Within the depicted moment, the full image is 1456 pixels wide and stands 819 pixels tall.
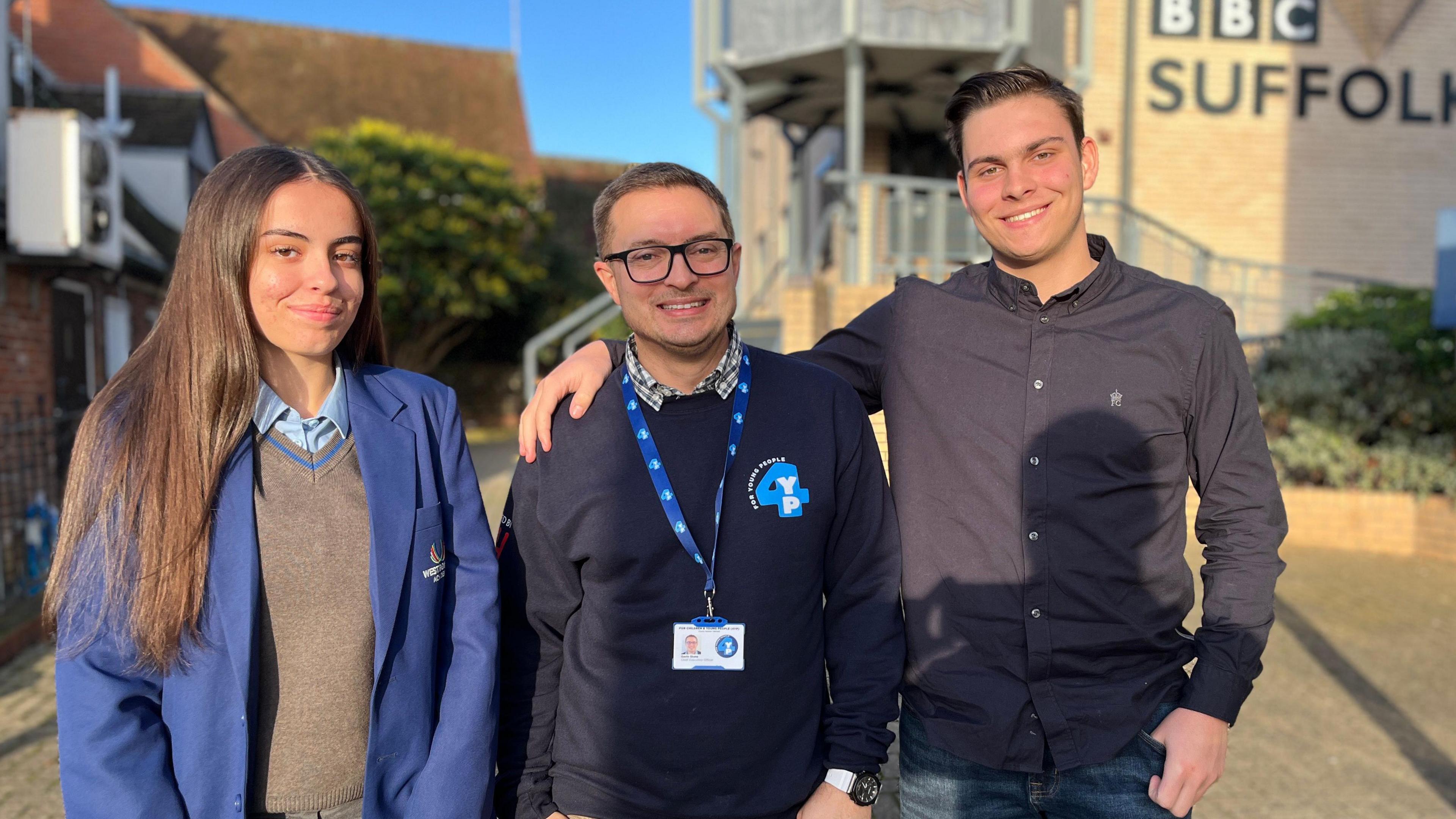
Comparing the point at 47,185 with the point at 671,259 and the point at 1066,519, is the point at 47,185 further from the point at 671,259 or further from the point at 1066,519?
the point at 1066,519

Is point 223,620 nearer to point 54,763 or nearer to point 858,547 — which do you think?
point 858,547

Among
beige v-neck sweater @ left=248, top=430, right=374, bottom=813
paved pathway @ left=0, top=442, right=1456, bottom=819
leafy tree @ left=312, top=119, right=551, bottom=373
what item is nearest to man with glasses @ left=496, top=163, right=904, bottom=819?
beige v-neck sweater @ left=248, top=430, right=374, bottom=813

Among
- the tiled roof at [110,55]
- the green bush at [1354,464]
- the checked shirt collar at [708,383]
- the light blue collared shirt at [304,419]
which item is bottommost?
the green bush at [1354,464]

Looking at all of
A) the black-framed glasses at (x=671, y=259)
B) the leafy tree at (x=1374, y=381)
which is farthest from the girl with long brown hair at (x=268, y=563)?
the leafy tree at (x=1374, y=381)

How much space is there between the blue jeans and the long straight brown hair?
57.5 inches

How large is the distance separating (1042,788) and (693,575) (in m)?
0.83

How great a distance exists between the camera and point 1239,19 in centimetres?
1403

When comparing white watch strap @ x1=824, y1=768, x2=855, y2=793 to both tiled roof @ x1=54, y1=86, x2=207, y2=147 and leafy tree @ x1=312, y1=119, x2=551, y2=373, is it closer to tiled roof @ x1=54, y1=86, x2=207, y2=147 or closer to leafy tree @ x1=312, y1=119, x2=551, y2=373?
tiled roof @ x1=54, y1=86, x2=207, y2=147

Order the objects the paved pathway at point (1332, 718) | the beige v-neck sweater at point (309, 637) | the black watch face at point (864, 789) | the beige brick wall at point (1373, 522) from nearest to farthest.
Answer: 1. the beige v-neck sweater at point (309, 637)
2. the black watch face at point (864, 789)
3. the paved pathway at point (1332, 718)
4. the beige brick wall at point (1373, 522)

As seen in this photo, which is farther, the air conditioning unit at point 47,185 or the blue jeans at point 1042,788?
the air conditioning unit at point 47,185

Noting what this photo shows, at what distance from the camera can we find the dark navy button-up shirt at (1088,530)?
1928 mm

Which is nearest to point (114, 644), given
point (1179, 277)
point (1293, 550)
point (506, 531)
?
point (506, 531)

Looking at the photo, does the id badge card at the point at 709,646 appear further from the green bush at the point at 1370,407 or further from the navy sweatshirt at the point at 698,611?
the green bush at the point at 1370,407

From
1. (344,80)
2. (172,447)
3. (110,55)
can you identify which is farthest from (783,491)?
(344,80)
